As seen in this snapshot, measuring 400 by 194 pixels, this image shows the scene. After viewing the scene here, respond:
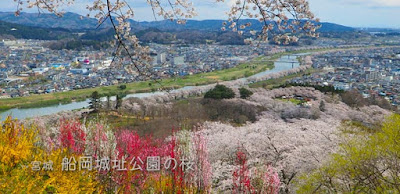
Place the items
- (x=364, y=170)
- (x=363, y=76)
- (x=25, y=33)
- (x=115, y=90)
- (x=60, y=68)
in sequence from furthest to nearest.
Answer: (x=25, y=33) → (x=60, y=68) → (x=363, y=76) → (x=115, y=90) → (x=364, y=170)

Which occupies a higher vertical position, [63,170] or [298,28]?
[298,28]

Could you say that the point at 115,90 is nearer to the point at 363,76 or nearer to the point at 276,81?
the point at 276,81

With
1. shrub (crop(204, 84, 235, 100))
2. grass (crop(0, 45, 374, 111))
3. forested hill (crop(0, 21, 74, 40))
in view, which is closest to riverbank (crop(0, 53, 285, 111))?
grass (crop(0, 45, 374, 111))

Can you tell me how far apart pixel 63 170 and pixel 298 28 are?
328 cm

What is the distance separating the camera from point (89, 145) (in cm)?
465

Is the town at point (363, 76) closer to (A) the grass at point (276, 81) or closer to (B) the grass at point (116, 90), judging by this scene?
(A) the grass at point (276, 81)

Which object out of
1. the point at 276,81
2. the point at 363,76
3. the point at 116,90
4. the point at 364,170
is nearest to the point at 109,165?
the point at 364,170

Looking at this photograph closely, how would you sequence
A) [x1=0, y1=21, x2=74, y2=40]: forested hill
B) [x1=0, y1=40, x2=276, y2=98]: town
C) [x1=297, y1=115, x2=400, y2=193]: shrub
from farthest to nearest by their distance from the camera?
[x1=0, y1=21, x2=74, y2=40]: forested hill, [x1=0, y1=40, x2=276, y2=98]: town, [x1=297, y1=115, x2=400, y2=193]: shrub

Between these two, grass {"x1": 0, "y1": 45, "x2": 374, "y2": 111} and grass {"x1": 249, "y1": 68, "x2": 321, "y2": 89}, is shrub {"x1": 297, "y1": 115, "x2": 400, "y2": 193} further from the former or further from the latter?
grass {"x1": 249, "y1": 68, "x2": 321, "y2": 89}

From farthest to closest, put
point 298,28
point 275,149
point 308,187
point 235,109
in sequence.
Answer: point 235,109 → point 275,149 → point 308,187 → point 298,28

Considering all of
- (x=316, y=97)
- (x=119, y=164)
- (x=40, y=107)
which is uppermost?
(x=119, y=164)

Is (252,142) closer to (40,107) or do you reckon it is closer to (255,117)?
(255,117)

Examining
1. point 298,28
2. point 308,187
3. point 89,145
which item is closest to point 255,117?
point 308,187

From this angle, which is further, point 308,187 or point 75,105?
point 75,105
